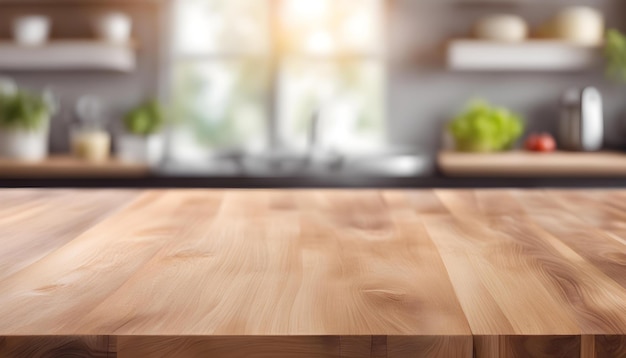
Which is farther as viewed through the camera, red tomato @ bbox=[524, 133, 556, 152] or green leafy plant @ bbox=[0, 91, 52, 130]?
red tomato @ bbox=[524, 133, 556, 152]

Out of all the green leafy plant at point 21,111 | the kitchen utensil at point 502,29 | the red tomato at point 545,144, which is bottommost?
the red tomato at point 545,144

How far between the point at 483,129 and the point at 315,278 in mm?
2962

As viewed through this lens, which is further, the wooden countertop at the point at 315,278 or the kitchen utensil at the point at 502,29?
the kitchen utensil at the point at 502,29

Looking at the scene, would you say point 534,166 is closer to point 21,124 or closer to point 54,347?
point 21,124

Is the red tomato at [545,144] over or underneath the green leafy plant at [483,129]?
underneath

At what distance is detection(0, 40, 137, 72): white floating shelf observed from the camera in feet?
12.6

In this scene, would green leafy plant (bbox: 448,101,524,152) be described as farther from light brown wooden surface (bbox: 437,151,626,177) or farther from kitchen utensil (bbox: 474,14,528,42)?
kitchen utensil (bbox: 474,14,528,42)

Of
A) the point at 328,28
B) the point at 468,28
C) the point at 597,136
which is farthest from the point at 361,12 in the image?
the point at 597,136

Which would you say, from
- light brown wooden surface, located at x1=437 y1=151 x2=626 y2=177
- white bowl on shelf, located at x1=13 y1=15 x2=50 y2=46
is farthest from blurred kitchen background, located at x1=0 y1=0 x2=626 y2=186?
light brown wooden surface, located at x1=437 y1=151 x2=626 y2=177

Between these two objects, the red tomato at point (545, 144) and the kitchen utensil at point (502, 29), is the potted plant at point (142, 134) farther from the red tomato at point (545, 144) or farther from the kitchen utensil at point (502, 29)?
the red tomato at point (545, 144)

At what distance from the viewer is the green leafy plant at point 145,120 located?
12.5 ft

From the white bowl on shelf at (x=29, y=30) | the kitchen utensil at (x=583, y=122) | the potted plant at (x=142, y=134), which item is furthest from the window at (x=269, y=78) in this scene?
the kitchen utensil at (x=583, y=122)

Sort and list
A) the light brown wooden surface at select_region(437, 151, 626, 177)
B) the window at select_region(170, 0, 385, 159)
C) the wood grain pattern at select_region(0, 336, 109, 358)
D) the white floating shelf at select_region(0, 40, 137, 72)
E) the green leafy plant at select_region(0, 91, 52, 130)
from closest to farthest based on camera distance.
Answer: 1. the wood grain pattern at select_region(0, 336, 109, 358)
2. the light brown wooden surface at select_region(437, 151, 626, 177)
3. the green leafy plant at select_region(0, 91, 52, 130)
4. the white floating shelf at select_region(0, 40, 137, 72)
5. the window at select_region(170, 0, 385, 159)

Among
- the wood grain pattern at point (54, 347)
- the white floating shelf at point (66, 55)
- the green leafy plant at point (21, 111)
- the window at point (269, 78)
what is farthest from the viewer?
the window at point (269, 78)
